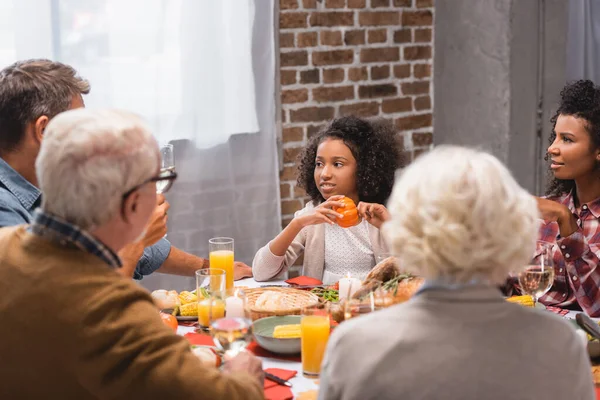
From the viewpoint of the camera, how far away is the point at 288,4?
3965mm

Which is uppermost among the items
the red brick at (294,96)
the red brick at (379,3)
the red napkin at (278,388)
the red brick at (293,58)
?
the red brick at (379,3)

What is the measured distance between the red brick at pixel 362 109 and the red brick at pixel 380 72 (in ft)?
0.46

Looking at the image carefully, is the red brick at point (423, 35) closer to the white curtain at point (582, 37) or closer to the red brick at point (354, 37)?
the red brick at point (354, 37)

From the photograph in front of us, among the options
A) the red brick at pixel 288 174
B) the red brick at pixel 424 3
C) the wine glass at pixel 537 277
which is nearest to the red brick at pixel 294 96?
the red brick at pixel 288 174

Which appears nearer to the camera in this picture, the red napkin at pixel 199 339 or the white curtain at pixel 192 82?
the red napkin at pixel 199 339

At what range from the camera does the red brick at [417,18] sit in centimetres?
429

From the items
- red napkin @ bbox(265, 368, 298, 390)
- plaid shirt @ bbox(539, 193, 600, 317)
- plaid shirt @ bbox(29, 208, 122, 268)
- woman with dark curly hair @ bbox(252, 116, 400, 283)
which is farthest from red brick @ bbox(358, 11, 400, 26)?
plaid shirt @ bbox(29, 208, 122, 268)

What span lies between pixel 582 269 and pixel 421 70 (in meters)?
2.08

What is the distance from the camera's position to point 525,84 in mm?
4074

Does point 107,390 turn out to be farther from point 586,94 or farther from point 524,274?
point 586,94

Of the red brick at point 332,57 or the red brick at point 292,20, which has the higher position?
the red brick at point 292,20

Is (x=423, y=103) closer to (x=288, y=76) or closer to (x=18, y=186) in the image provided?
(x=288, y=76)

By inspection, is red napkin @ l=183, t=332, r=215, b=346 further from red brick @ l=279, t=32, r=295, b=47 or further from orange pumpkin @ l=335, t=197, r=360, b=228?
red brick @ l=279, t=32, r=295, b=47

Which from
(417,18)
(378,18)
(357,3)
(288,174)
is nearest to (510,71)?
(417,18)
